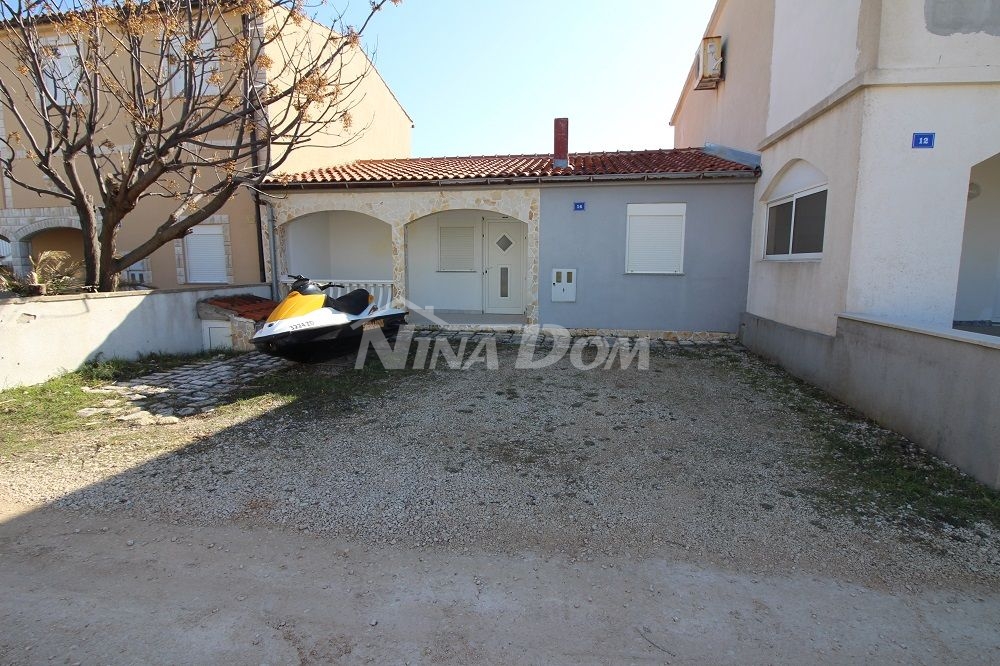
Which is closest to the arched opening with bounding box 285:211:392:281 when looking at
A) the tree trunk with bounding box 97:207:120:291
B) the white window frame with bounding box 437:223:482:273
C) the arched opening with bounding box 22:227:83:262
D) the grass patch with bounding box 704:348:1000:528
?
the white window frame with bounding box 437:223:482:273

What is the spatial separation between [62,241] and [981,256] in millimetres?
19218

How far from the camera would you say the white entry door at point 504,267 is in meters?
11.8

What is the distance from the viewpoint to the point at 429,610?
222 centimetres

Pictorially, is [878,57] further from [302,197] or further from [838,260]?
[302,197]

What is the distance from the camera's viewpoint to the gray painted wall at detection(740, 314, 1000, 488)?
3.50 metres

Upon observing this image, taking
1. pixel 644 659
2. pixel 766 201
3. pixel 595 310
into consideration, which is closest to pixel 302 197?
pixel 595 310

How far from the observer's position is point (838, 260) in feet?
18.4

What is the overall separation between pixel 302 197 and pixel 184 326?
12.0ft

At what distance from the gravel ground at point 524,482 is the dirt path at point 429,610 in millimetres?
188

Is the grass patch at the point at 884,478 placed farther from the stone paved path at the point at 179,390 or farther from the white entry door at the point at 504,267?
the white entry door at the point at 504,267

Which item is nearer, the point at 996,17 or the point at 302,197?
the point at 996,17

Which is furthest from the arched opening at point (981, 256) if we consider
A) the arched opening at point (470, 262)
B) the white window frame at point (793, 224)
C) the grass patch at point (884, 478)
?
the arched opening at point (470, 262)

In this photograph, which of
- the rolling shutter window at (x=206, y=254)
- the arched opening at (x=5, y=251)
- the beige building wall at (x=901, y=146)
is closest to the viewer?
the beige building wall at (x=901, y=146)

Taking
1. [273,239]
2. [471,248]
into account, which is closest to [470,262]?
[471,248]
